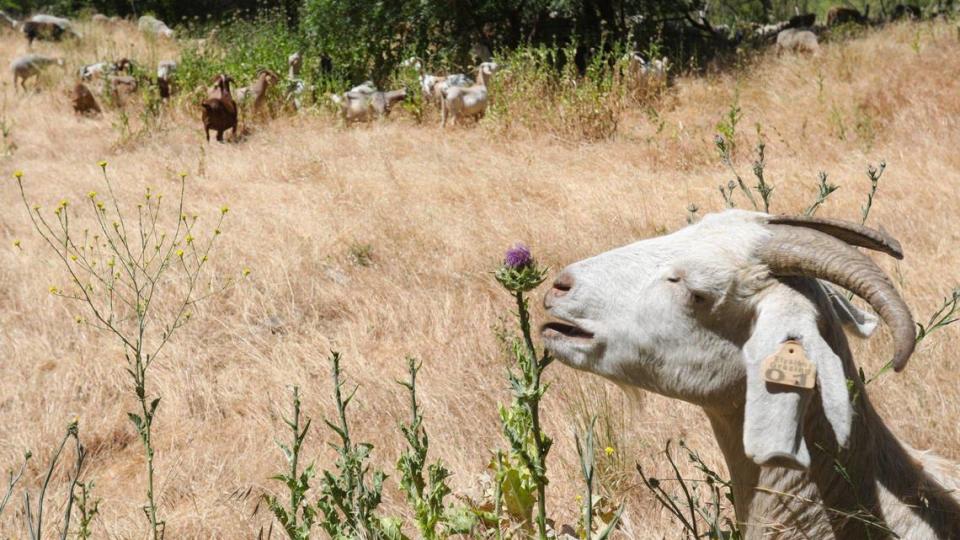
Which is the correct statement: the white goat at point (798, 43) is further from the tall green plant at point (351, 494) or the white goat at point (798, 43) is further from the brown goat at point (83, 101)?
the tall green plant at point (351, 494)

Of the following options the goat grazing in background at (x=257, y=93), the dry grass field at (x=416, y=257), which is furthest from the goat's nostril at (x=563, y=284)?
the goat grazing in background at (x=257, y=93)

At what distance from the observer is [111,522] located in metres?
3.15

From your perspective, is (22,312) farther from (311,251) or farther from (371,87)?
(371,87)

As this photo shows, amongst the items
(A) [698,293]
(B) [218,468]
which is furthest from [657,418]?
(B) [218,468]

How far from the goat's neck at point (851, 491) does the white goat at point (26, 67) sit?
13232 millimetres

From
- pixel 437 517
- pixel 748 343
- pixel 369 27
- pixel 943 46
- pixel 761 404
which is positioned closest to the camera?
pixel 761 404

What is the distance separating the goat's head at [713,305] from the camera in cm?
187

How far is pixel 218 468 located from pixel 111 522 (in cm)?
49

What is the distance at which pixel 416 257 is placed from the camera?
5.63m

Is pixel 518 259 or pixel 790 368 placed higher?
pixel 518 259

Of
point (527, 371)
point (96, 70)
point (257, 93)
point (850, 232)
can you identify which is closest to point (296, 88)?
point (257, 93)

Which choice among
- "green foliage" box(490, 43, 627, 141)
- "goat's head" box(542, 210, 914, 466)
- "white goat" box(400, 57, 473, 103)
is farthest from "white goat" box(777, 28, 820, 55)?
"goat's head" box(542, 210, 914, 466)

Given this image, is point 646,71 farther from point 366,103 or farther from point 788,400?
point 788,400

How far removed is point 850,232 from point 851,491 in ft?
1.95
